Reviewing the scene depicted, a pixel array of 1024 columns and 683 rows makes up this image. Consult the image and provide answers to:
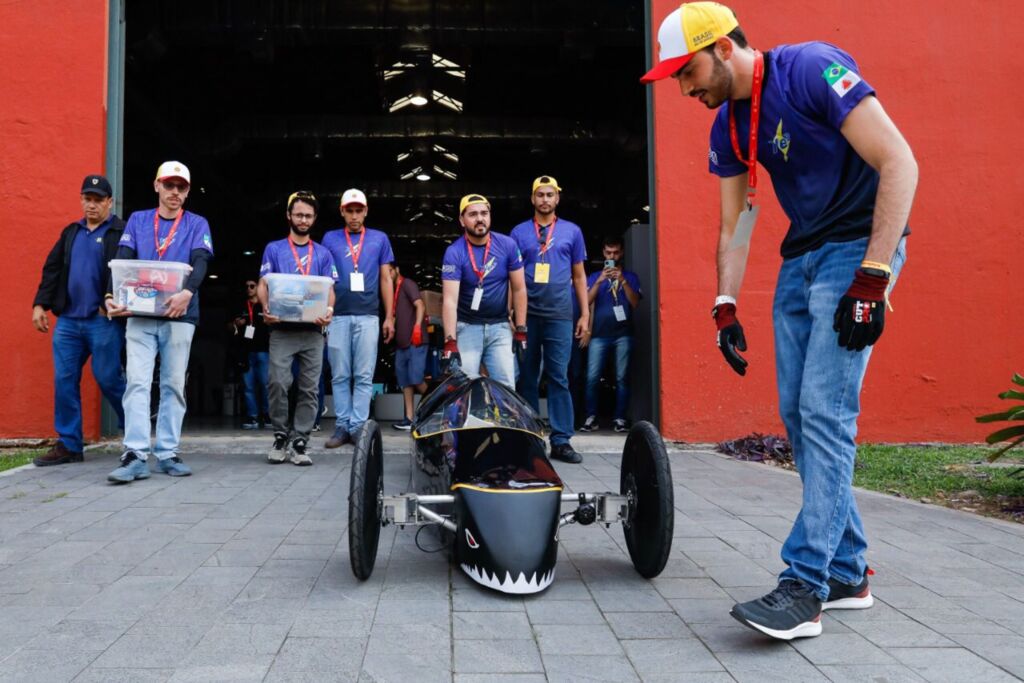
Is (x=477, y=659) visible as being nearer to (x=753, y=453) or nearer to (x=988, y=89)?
(x=753, y=453)

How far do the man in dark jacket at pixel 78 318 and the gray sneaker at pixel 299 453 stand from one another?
124 centimetres

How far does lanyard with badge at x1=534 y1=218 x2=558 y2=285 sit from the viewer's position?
616cm

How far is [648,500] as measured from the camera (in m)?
2.97

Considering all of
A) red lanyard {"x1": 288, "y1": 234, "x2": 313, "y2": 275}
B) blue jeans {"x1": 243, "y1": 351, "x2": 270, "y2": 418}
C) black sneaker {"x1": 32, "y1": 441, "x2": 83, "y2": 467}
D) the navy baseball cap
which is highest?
the navy baseball cap

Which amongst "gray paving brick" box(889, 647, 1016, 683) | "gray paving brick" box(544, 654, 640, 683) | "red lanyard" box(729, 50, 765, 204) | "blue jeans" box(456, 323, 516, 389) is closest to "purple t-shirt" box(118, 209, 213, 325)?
"blue jeans" box(456, 323, 516, 389)

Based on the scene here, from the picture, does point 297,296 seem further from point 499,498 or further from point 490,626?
point 490,626

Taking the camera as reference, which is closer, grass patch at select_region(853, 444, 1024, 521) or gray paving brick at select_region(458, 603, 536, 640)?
gray paving brick at select_region(458, 603, 536, 640)

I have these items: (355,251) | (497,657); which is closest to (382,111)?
(355,251)

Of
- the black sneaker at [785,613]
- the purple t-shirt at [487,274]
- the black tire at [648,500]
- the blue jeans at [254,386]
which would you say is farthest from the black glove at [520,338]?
the blue jeans at [254,386]

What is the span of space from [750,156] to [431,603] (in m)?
1.89

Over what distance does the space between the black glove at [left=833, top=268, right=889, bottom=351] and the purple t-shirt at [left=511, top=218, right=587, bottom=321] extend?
3.88 metres

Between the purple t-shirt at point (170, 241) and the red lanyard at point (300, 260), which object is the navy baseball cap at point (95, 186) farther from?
the red lanyard at point (300, 260)

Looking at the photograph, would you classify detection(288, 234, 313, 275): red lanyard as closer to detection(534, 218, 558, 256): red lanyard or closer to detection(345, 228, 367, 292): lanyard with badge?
detection(345, 228, 367, 292): lanyard with badge

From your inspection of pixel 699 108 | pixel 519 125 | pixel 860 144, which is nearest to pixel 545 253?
pixel 699 108
